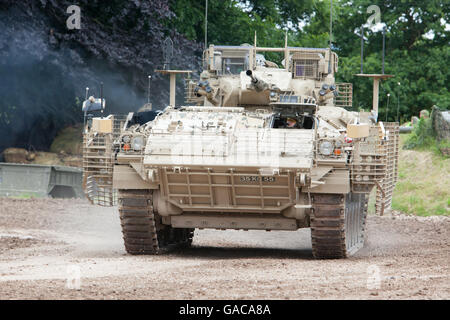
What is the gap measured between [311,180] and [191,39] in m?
14.3

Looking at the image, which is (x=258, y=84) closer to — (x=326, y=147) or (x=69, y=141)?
(x=326, y=147)

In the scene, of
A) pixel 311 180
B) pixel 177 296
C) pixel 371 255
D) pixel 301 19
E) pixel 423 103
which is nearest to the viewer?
pixel 177 296

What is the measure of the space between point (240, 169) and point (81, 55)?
40.6ft

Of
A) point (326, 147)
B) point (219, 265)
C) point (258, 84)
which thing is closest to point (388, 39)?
point (258, 84)

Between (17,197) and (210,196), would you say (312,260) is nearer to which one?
(210,196)

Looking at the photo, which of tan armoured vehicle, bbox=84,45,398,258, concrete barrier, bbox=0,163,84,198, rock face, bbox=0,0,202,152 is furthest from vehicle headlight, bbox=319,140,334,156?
concrete barrier, bbox=0,163,84,198

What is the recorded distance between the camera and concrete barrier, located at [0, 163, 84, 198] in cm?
2414

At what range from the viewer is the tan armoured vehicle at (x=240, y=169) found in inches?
498

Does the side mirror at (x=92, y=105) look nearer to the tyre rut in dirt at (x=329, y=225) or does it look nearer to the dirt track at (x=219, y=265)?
the dirt track at (x=219, y=265)

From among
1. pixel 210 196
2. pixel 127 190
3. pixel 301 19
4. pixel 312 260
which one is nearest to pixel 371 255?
pixel 312 260

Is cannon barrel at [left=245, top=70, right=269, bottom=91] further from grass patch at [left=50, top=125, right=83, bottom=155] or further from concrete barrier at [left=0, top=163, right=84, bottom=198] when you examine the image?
grass patch at [left=50, top=125, right=83, bottom=155]

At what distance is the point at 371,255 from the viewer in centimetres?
1401

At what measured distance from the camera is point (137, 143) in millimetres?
13172

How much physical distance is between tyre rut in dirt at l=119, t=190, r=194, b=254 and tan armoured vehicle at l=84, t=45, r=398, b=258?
0.01 meters
